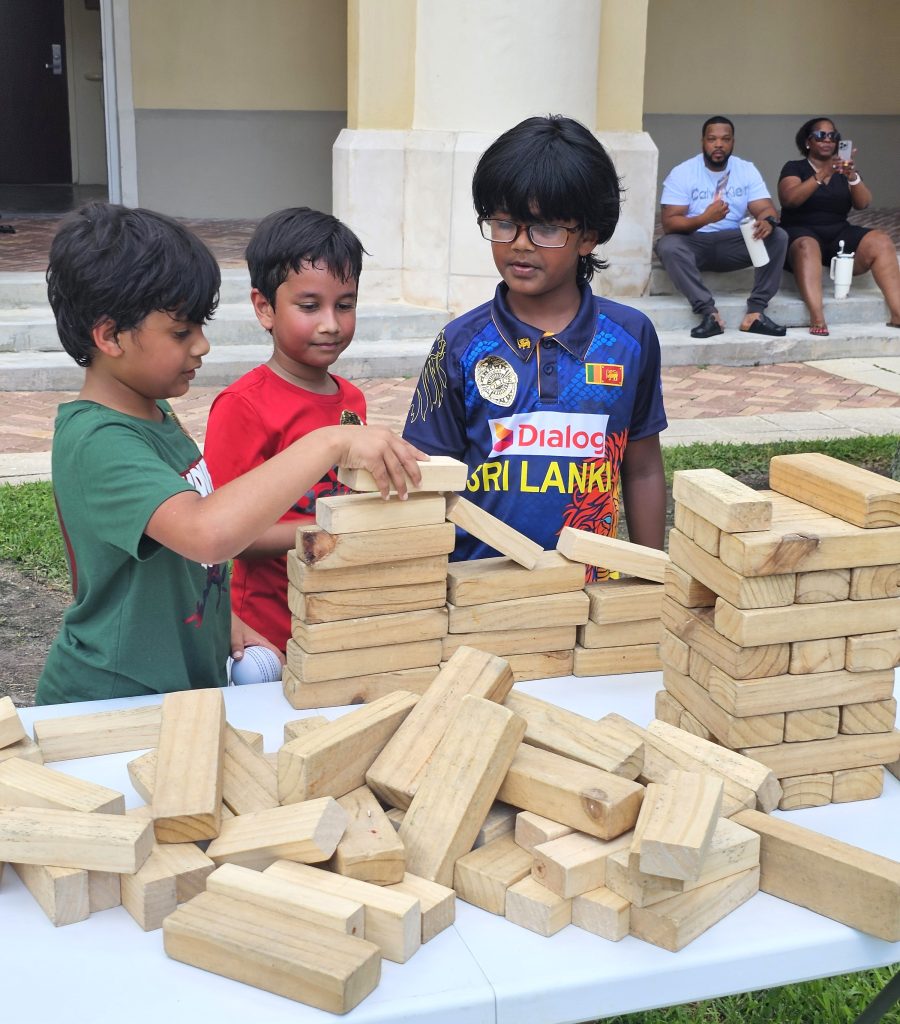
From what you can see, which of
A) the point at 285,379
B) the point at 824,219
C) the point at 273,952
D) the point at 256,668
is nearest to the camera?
the point at 273,952

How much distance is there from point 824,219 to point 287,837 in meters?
9.14

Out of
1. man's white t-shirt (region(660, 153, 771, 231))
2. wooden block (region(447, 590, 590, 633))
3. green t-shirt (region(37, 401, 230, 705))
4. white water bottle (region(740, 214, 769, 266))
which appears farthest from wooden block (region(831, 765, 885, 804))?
man's white t-shirt (region(660, 153, 771, 231))

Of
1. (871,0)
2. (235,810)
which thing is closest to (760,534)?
(235,810)

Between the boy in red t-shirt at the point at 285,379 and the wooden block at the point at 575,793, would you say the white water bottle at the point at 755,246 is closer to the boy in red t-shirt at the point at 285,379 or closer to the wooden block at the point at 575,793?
the boy in red t-shirt at the point at 285,379

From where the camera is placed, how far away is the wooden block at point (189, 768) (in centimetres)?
151

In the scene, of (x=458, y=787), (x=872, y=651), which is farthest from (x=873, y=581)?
(x=458, y=787)

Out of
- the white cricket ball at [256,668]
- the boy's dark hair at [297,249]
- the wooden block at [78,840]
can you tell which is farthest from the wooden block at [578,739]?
the boy's dark hair at [297,249]

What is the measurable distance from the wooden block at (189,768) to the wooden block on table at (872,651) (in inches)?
35.8

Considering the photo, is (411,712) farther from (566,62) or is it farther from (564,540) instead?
(566,62)

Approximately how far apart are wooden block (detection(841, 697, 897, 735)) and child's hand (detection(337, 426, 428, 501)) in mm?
751

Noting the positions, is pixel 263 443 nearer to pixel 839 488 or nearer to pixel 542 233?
pixel 542 233

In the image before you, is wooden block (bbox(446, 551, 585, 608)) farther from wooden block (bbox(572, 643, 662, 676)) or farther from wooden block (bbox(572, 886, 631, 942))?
wooden block (bbox(572, 886, 631, 942))

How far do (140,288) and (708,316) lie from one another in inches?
284

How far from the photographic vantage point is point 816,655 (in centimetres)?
174
